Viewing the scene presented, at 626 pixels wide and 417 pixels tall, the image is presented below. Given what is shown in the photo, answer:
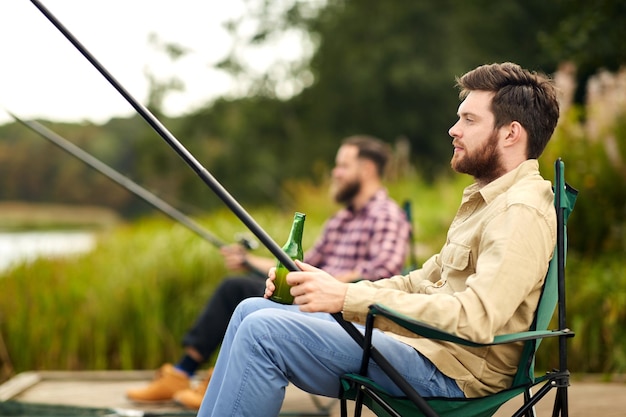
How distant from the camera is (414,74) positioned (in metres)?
20.6

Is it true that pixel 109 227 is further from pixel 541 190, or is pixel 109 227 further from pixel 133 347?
pixel 541 190

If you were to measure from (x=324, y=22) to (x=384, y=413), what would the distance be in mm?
21465

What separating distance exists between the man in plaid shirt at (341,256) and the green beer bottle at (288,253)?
3.94 ft

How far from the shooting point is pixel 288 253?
217 cm

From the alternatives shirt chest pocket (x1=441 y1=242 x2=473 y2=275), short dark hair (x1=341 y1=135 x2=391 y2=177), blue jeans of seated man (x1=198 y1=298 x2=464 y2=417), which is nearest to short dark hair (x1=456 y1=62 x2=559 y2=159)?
shirt chest pocket (x1=441 y1=242 x2=473 y2=275)

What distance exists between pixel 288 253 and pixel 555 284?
0.68m

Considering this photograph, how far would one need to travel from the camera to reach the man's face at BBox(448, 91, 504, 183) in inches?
78.9

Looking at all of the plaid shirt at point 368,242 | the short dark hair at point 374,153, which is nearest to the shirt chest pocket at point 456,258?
the plaid shirt at point 368,242

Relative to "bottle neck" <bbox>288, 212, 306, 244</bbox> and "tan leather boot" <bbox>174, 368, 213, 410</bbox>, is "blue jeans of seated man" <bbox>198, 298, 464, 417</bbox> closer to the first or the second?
"bottle neck" <bbox>288, 212, 306, 244</bbox>

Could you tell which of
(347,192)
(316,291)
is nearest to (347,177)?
A: (347,192)

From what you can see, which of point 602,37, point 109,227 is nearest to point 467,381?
point 602,37

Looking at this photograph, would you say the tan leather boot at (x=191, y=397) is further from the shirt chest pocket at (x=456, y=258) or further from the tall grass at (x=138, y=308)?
the shirt chest pocket at (x=456, y=258)

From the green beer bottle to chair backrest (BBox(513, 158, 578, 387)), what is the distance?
2.04 feet

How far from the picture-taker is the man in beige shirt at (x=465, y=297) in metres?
1.77
